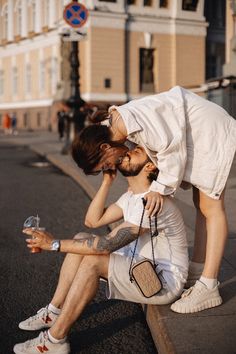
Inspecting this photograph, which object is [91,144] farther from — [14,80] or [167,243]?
[14,80]

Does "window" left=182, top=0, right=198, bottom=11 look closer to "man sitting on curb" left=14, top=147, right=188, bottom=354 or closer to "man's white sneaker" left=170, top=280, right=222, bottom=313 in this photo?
→ "man sitting on curb" left=14, top=147, right=188, bottom=354

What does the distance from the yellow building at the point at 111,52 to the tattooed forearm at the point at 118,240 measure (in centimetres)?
2597

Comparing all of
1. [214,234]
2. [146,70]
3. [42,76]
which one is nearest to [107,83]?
[146,70]

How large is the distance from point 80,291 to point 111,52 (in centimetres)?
2873

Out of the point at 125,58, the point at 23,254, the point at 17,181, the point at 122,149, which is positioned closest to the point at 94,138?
the point at 122,149

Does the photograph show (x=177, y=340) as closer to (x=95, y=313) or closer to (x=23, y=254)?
(x=95, y=313)

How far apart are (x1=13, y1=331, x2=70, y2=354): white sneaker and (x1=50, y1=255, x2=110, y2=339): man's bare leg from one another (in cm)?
5

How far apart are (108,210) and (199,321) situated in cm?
88

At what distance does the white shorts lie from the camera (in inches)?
119

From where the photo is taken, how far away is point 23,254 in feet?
17.2

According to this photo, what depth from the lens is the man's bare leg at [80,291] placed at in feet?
9.55

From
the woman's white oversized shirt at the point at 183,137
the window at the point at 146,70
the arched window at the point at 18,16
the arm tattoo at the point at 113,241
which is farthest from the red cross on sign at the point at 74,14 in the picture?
the arched window at the point at 18,16

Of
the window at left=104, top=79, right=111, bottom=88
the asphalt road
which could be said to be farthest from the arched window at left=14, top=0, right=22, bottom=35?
the asphalt road

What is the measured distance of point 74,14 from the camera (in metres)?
13.2
